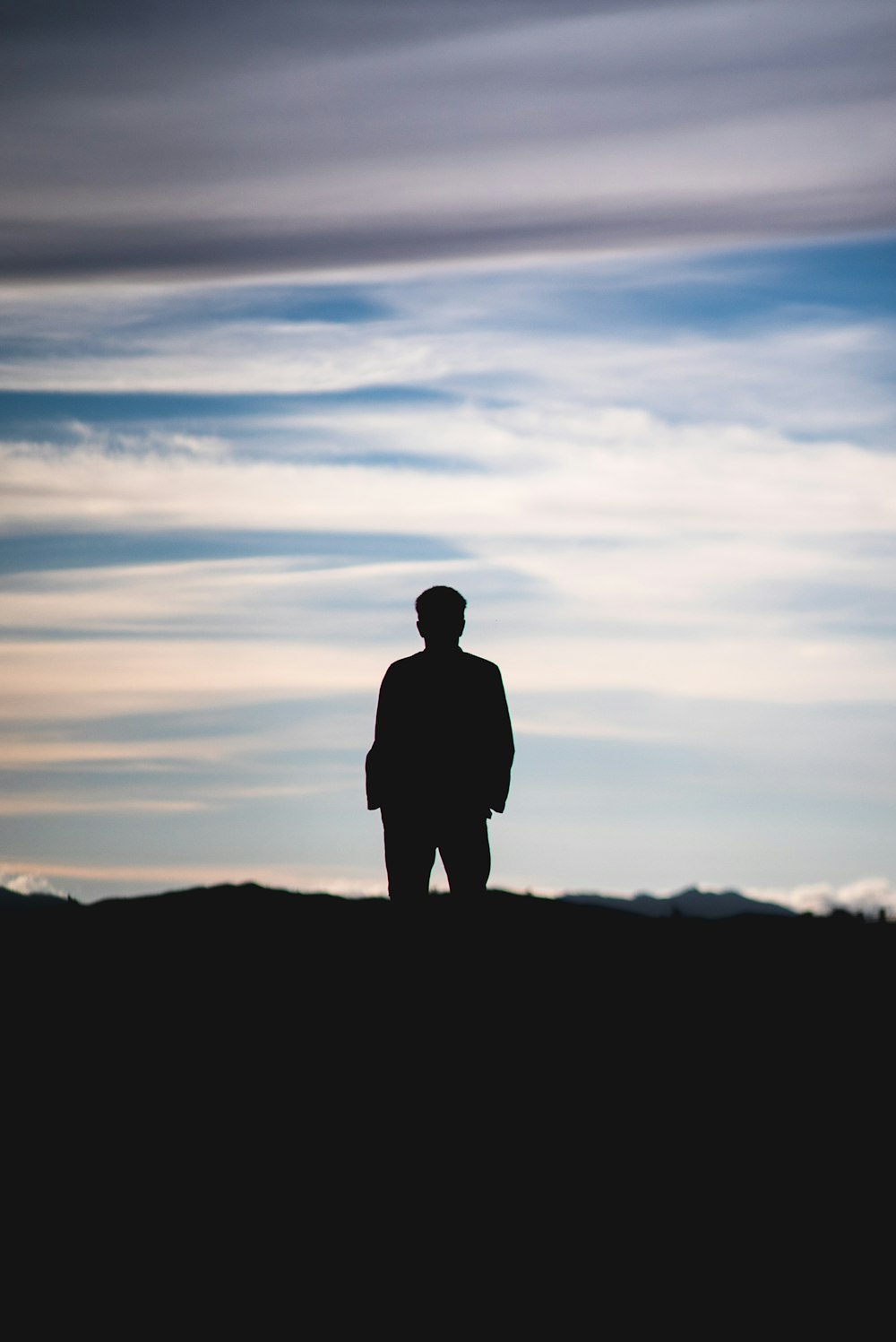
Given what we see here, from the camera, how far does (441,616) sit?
35.9 ft

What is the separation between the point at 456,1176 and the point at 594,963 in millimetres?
5609

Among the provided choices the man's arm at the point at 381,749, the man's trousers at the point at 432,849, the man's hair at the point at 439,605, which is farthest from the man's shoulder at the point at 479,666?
the man's trousers at the point at 432,849

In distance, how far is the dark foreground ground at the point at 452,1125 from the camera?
6.20m

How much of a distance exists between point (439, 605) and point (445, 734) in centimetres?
97

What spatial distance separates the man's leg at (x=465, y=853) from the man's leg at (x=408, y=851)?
115mm

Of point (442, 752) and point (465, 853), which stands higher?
point (442, 752)

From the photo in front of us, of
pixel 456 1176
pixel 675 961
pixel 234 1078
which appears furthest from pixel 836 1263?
pixel 675 961

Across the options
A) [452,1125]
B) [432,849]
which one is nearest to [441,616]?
[432,849]

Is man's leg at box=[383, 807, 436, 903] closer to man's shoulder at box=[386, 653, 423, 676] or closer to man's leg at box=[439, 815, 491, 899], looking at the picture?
man's leg at box=[439, 815, 491, 899]

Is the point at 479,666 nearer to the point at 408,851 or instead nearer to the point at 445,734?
the point at 445,734

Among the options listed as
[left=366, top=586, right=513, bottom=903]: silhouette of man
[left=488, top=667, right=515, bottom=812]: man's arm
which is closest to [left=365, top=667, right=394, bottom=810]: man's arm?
[left=366, top=586, right=513, bottom=903]: silhouette of man

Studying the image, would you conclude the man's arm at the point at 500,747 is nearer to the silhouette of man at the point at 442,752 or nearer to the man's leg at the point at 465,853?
the silhouette of man at the point at 442,752

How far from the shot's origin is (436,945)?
11.2 m

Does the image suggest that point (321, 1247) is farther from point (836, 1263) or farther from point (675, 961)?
point (675, 961)
